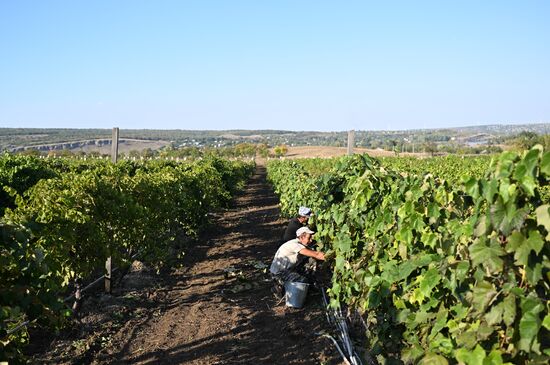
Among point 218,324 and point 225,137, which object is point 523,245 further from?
point 225,137

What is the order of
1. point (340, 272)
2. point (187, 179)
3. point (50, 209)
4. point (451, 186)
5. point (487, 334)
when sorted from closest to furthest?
1. point (487, 334)
2. point (451, 186)
3. point (50, 209)
4. point (340, 272)
5. point (187, 179)

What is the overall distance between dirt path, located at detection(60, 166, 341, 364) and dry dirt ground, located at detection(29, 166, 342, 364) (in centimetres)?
1

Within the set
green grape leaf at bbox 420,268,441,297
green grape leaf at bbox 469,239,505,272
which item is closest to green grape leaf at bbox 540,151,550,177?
green grape leaf at bbox 469,239,505,272

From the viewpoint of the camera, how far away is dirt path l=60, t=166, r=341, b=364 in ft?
18.3

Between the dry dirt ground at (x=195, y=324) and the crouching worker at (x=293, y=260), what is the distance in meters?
0.40

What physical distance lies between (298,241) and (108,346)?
2911 millimetres

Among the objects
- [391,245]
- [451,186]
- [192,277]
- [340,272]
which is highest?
[451,186]

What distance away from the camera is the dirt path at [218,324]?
5574mm

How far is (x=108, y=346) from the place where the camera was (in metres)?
5.86

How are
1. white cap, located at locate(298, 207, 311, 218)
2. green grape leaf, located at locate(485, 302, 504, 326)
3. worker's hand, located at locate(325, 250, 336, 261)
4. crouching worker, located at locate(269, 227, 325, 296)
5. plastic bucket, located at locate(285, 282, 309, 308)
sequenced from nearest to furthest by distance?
green grape leaf, located at locate(485, 302, 504, 326)
worker's hand, located at locate(325, 250, 336, 261)
plastic bucket, located at locate(285, 282, 309, 308)
crouching worker, located at locate(269, 227, 325, 296)
white cap, located at locate(298, 207, 311, 218)

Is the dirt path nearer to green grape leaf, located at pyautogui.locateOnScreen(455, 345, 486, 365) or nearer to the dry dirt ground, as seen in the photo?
the dry dirt ground

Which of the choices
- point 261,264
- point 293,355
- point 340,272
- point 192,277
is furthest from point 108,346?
point 261,264

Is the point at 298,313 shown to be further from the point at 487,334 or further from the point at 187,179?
the point at 187,179

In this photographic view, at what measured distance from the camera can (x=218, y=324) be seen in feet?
21.6
